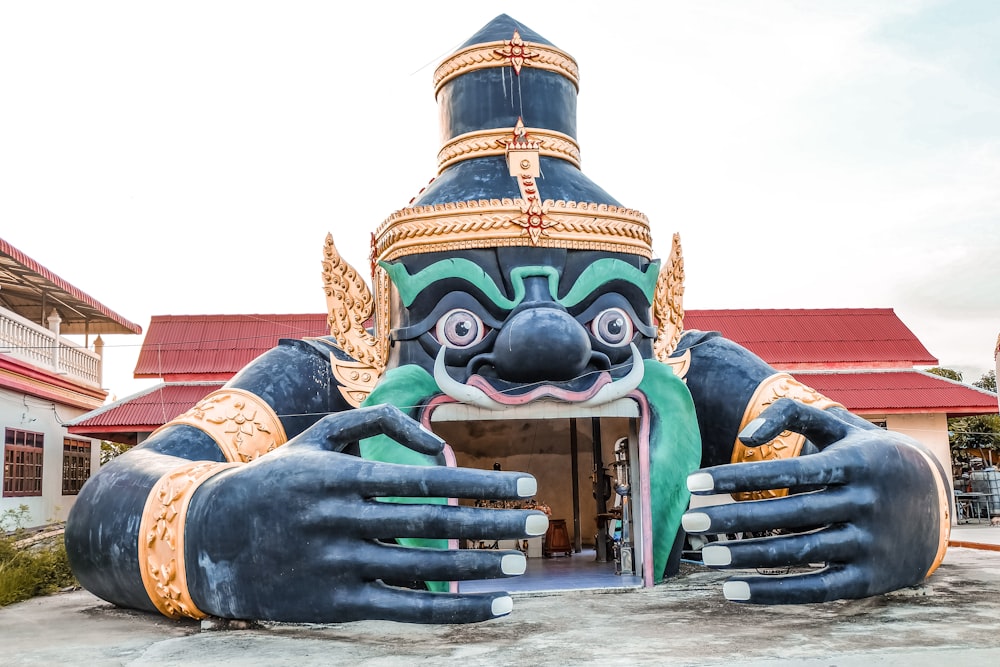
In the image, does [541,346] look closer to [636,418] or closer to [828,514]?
[636,418]

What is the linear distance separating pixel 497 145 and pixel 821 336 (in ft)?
32.2

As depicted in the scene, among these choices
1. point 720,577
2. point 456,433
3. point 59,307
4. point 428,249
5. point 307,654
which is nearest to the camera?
point 307,654

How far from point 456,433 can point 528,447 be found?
1.16 meters

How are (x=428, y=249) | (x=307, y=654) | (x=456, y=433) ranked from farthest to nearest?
(x=456, y=433), (x=428, y=249), (x=307, y=654)

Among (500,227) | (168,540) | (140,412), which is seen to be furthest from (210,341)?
(168,540)

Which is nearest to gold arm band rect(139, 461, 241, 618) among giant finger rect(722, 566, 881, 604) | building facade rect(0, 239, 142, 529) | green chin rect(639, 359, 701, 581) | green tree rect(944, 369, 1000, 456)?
giant finger rect(722, 566, 881, 604)

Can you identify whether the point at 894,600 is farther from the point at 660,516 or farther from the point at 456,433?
the point at 456,433

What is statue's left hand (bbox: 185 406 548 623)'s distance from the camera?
497cm

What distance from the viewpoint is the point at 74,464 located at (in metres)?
16.8

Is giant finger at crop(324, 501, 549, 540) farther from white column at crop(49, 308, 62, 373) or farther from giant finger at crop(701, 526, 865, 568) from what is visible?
white column at crop(49, 308, 62, 373)

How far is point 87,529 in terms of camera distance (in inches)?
251

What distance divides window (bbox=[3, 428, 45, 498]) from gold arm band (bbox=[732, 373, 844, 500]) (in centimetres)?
1060

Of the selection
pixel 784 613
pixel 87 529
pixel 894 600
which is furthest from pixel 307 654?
pixel 894 600

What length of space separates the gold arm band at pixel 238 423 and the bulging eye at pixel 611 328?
2.76m
